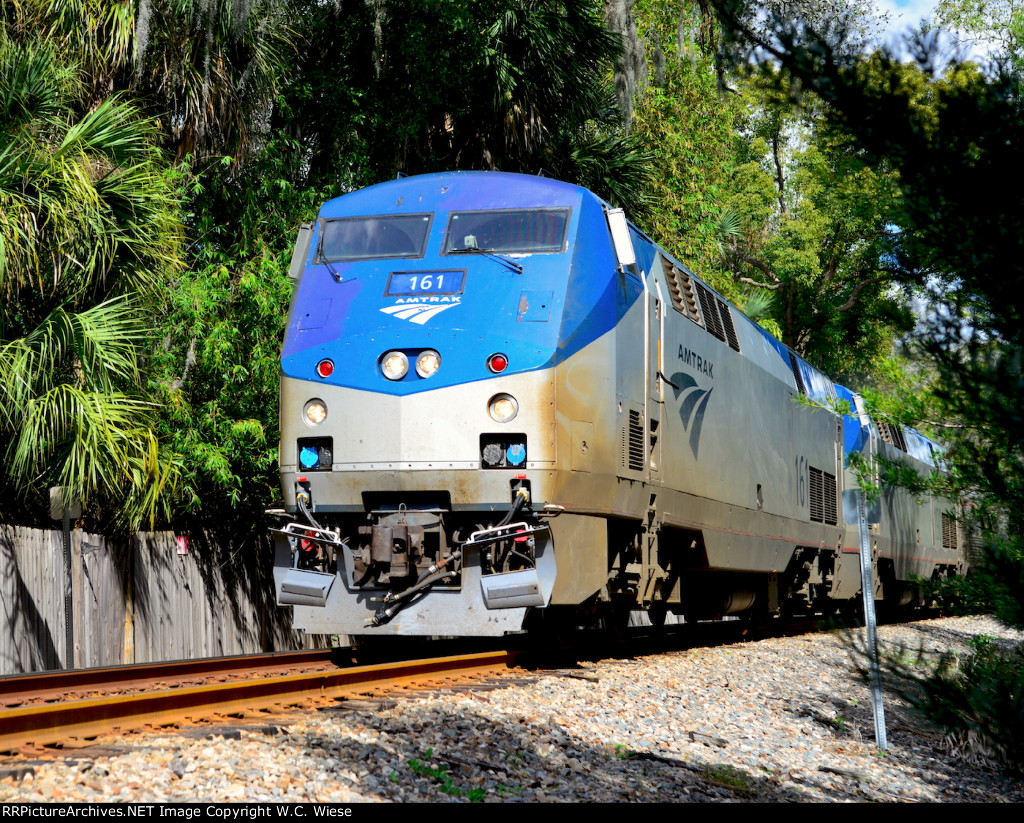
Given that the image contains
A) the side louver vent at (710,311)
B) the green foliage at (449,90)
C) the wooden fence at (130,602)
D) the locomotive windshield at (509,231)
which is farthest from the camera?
the green foliage at (449,90)

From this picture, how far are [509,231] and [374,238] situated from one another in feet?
3.97

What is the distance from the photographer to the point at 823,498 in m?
16.4

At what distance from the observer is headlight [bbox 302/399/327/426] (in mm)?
8695

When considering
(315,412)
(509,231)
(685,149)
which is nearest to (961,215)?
(509,231)

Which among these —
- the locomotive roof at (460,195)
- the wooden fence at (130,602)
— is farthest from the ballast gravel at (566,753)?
the wooden fence at (130,602)

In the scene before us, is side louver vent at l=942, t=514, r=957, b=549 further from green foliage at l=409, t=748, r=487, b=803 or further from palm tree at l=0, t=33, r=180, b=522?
green foliage at l=409, t=748, r=487, b=803

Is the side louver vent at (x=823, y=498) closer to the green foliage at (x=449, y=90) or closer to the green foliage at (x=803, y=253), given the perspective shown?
the green foliage at (x=449, y=90)

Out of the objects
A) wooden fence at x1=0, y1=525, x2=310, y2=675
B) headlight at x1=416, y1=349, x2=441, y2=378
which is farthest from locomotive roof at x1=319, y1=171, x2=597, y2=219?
wooden fence at x1=0, y1=525, x2=310, y2=675

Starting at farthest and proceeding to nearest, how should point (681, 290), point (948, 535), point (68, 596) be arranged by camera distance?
point (948, 535)
point (681, 290)
point (68, 596)

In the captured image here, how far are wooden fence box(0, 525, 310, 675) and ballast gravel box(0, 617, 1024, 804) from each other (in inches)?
227

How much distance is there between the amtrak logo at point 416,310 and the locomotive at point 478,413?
0.08 ft

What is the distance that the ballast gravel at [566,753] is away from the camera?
4305mm

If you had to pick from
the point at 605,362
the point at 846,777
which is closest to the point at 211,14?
the point at 605,362

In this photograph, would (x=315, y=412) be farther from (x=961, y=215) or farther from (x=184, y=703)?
(x=961, y=215)
